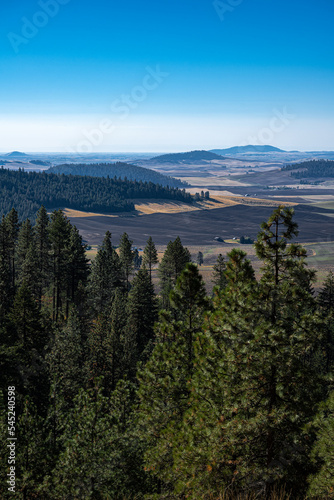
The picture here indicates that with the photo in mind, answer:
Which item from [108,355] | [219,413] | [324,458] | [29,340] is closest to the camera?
[324,458]

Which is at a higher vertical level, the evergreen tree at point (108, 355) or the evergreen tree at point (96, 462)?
the evergreen tree at point (96, 462)

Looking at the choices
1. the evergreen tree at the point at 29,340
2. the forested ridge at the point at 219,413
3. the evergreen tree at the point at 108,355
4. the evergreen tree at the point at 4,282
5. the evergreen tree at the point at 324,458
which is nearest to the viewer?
the forested ridge at the point at 219,413

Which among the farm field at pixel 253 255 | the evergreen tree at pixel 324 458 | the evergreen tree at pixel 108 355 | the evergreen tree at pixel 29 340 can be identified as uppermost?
the evergreen tree at pixel 324 458

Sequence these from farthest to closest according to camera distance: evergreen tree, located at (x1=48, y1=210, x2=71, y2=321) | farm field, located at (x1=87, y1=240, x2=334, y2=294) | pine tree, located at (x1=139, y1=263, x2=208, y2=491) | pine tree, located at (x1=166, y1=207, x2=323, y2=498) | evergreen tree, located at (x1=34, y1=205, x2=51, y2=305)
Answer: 1. farm field, located at (x1=87, y1=240, x2=334, y2=294)
2. evergreen tree, located at (x1=34, y1=205, x2=51, y2=305)
3. evergreen tree, located at (x1=48, y1=210, x2=71, y2=321)
4. pine tree, located at (x1=139, y1=263, x2=208, y2=491)
5. pine tree, located at (x1=166, y1=207, x2=323, y2=498)

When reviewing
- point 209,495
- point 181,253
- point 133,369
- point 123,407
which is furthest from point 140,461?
point 181,253

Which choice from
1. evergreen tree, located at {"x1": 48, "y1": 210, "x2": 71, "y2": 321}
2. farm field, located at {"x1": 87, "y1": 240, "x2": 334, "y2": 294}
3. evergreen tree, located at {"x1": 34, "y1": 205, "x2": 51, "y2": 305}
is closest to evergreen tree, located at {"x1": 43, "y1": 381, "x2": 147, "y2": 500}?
evergreen tree, located at {"x1": 48, "y1": 210, "x2": 71, "y2": 321}

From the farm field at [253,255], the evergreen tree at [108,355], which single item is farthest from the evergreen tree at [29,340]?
the farm field at [253,255]

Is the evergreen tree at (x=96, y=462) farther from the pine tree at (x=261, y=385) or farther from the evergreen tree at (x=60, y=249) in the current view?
the evergreen tree at (x=60, y=249)

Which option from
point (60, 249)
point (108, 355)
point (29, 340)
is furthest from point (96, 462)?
point (60, 249)

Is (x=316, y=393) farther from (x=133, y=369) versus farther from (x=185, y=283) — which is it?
(x=133, y=369)

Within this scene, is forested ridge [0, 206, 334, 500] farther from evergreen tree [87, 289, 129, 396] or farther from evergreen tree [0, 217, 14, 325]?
evergreen tree [0, 217, 14, 325]

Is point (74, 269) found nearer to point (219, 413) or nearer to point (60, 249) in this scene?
point (60, 249)

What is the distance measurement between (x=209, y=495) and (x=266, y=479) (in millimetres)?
1816

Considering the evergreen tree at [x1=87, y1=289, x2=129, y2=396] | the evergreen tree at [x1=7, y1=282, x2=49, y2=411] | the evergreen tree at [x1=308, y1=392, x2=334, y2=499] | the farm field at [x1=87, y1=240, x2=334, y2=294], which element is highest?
the evergreen tree at [x1=308, y1=392, x2=334, y2=499]
